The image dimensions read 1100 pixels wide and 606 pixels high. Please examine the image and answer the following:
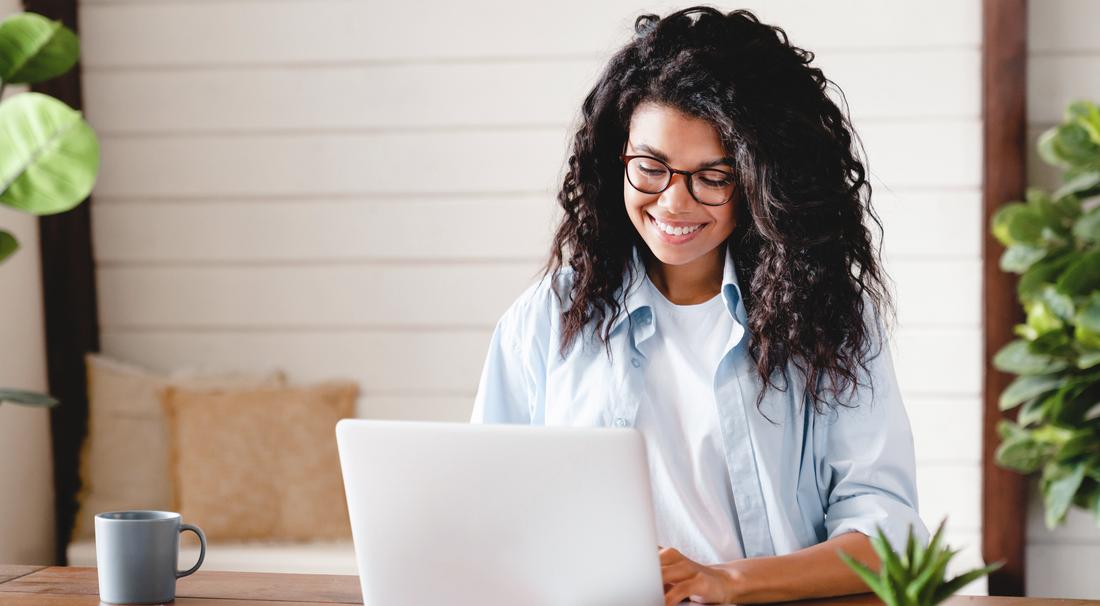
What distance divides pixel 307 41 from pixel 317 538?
1.31 m

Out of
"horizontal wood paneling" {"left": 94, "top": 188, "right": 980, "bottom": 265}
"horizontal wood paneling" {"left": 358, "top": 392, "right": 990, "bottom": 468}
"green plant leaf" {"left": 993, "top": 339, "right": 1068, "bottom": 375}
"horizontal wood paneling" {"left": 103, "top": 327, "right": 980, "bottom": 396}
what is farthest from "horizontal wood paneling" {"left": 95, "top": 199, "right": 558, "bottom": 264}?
"green plant leaf" {"left": 993, "top": 339, "right": 1068, "bottom": 375}

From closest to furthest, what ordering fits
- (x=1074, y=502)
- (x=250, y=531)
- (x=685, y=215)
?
(x=685, y=215) < (x=1074, y=502) < (x=250, y=531)

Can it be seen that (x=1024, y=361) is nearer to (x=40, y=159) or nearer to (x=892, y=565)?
(x=892, y=565)

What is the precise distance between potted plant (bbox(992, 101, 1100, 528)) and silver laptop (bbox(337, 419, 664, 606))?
5.94 feet

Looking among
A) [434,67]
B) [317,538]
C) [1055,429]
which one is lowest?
[317,538]

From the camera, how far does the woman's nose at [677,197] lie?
165 cm

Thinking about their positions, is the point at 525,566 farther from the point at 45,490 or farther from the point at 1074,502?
the point at 45,490

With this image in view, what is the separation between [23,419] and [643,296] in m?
1.98

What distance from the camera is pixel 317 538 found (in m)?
2.96

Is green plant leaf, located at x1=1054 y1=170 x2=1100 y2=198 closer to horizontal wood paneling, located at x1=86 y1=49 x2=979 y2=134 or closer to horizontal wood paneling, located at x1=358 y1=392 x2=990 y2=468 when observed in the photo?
horizontal wood paneling, located at x1=86 y1=49 x2=979 y2=134

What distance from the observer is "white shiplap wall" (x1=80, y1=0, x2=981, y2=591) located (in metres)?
2.90

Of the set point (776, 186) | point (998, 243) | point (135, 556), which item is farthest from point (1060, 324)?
point (135, 556)

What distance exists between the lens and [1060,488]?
2697 mm

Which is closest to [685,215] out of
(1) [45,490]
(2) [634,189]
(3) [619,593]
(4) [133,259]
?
(2) [634,189]
